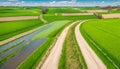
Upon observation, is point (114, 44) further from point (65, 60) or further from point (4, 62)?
point (4, 62)

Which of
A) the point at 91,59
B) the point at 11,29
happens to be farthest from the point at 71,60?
the point at 11,29

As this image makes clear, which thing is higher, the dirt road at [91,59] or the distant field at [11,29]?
the dirt road at [91,59]

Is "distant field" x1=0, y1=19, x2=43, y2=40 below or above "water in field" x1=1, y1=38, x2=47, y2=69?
below

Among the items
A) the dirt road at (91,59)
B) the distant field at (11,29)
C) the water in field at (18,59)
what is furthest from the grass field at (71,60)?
the distant field at (11,29)

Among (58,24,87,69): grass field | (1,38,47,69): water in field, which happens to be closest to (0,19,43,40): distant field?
(1,38,47,69): water in field

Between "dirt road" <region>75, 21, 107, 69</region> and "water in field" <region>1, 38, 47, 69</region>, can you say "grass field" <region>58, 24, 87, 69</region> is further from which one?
"water in field" <region>1, 38, 47, 69</region>

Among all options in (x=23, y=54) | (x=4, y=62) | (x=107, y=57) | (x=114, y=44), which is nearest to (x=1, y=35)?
(x=23, y=54)

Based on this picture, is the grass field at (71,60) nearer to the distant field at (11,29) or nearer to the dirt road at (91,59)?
the dirt road at (91,59)

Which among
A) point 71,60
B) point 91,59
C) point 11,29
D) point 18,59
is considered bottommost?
point 11,29

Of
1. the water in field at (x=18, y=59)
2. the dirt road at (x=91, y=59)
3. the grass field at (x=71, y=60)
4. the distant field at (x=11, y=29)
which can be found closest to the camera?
the dirt road at (x=91, y=59)

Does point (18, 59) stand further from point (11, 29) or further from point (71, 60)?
point (11, 29)

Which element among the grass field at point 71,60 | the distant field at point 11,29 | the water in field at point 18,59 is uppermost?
the grass field at point 71,60

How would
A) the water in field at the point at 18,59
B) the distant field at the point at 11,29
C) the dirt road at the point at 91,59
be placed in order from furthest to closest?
the distant field at the point at 11,29 → the water in field at the point at 18,59 → the dirt road at the point at 91,59

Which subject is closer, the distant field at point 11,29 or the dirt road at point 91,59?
the dirt road at point 91,59
